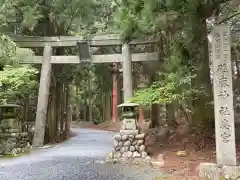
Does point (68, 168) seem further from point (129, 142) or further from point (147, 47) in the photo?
point (147, 47)

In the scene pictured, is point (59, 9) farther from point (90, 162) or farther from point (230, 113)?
point (230, 113)

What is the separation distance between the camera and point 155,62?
12.3 meters

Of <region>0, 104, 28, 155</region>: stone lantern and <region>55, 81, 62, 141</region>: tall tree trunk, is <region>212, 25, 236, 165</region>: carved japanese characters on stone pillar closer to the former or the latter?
<region>0, 104, 28, 155</region>: stone lantern

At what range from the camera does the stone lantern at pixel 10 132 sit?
1096 cm

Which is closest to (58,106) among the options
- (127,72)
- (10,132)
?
(10,132)

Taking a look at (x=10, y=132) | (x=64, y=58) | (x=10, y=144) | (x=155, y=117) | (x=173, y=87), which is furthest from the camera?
(x=155, y=117)

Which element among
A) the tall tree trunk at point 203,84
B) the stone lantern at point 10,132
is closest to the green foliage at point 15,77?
the stone lantern at point 10,132

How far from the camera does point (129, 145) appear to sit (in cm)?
936

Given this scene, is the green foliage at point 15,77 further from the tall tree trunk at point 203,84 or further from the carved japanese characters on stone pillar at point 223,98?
the carved japanese characters on stone pillar at point 223,98

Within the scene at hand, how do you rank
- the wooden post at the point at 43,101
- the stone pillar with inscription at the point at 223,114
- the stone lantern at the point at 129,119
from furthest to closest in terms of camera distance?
the wooden post at the point at 43,101, the stone lantern at the point at 129,119, the stone pillar with inscription at the point at 223,114

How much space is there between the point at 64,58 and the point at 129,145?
16.6 feet

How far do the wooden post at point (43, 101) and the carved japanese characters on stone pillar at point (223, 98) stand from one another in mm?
7652

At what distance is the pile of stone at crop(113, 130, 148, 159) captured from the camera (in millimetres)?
9250

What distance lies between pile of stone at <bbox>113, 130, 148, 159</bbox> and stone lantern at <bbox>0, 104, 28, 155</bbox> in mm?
3834
